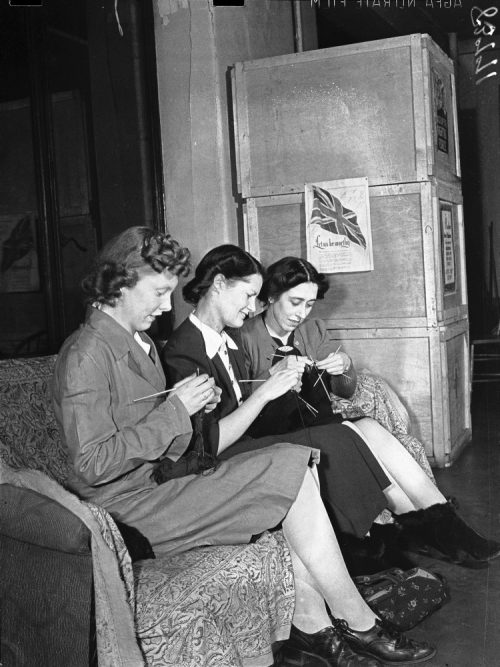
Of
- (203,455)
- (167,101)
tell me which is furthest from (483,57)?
(203,455)

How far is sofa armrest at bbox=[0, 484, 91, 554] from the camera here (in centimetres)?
189

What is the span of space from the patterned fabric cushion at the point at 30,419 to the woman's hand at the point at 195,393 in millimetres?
579

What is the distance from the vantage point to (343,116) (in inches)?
165

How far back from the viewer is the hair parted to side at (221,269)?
2859mm

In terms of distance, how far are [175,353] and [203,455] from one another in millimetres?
488

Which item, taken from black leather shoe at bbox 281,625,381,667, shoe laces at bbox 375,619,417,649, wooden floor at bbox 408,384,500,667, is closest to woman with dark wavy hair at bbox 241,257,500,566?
wooden floor at bbox 408,384,500,667

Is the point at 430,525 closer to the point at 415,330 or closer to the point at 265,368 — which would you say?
the point at 265,368

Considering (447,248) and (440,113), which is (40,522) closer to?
(447,248)

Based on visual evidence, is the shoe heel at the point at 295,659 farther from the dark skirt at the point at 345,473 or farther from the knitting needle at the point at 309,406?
the knitting needle at the point at 309,406

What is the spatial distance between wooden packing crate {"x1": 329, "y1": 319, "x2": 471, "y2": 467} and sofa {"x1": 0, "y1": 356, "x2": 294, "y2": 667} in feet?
6.70

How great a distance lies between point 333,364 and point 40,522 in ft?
5.15

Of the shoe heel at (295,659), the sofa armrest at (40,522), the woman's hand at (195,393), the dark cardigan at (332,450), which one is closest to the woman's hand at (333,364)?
the dark cardigan at (332,450)

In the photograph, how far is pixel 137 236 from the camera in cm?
242

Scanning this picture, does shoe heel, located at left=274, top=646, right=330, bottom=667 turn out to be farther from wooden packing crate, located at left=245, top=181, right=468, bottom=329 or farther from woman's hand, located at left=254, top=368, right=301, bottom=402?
wooden packing crate, located at left=245, top=181, right=468, bottom=329
